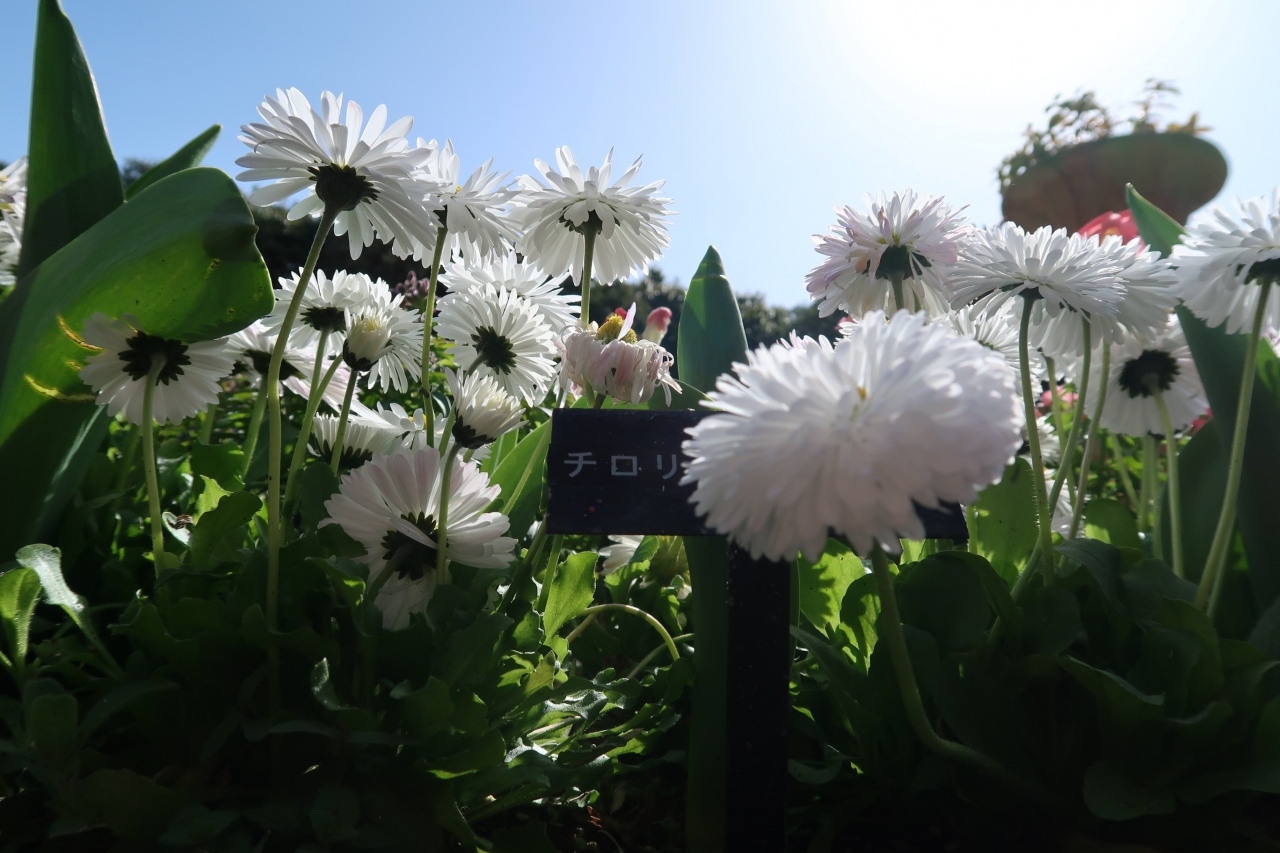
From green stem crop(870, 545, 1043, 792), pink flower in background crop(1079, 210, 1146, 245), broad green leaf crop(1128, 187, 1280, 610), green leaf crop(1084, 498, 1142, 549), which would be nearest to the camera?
green stem crop(870, 545, 1043, 792)

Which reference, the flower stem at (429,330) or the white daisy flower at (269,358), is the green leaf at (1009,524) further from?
the white daisy flower at (269,358)

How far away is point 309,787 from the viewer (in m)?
0.69

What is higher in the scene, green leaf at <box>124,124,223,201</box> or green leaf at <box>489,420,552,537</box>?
green leaf at <box>124,124,223,201</box>

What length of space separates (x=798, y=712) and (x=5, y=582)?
2.61 ft

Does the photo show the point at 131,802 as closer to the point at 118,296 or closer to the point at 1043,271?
the point at 118,296

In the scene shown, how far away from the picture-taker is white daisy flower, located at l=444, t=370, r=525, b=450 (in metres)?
0.74

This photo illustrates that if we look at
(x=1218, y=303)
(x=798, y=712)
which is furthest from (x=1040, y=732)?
(x=1218, y=303)

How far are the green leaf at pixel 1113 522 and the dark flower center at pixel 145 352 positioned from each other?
1.17 m

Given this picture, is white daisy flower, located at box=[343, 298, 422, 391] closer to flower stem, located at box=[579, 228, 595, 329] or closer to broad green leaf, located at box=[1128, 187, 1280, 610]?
flower stem, located at box=[579, 228, 595, 329]

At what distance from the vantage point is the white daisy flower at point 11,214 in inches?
49.7

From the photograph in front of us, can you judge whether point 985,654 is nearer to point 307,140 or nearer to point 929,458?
point 929,458

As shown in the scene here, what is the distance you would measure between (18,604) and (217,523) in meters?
0.17

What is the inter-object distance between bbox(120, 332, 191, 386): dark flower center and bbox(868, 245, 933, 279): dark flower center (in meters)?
0.75

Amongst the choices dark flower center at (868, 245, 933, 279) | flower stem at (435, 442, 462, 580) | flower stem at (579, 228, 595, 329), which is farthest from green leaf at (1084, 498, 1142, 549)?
flower stem at (435, 442, 462, 580)
